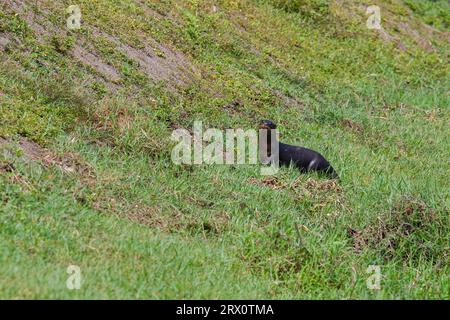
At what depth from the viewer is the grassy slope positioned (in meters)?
6.00

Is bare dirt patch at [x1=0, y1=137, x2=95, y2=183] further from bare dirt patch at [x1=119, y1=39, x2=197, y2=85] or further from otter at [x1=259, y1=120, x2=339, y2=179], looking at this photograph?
bare dirt patch at [x1=119, y1=39, x2=197, y2=85]

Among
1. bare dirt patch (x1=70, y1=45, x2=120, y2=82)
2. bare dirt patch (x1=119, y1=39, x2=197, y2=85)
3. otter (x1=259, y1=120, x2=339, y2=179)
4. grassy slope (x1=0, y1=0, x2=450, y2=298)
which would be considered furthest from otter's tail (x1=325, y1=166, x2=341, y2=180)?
bare dirt patch (x1=70, y1=45, x2=120, y2=82)

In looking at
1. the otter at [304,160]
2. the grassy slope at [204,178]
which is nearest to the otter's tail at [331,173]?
the otter at [304,160]

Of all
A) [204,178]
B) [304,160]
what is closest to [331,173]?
[304,160]

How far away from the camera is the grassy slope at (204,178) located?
600cm

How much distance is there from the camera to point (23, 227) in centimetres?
600

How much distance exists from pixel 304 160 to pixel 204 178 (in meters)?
1.52

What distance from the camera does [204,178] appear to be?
26.5ft

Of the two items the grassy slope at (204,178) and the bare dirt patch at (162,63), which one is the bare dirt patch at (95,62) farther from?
the bare dirt patch at (162,63)

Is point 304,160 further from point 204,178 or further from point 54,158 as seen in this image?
point 54,158

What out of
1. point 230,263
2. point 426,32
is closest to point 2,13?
point 230,263

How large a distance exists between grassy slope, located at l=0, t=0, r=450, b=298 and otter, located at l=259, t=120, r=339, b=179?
0.23m

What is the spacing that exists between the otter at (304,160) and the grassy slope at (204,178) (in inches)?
9.0
